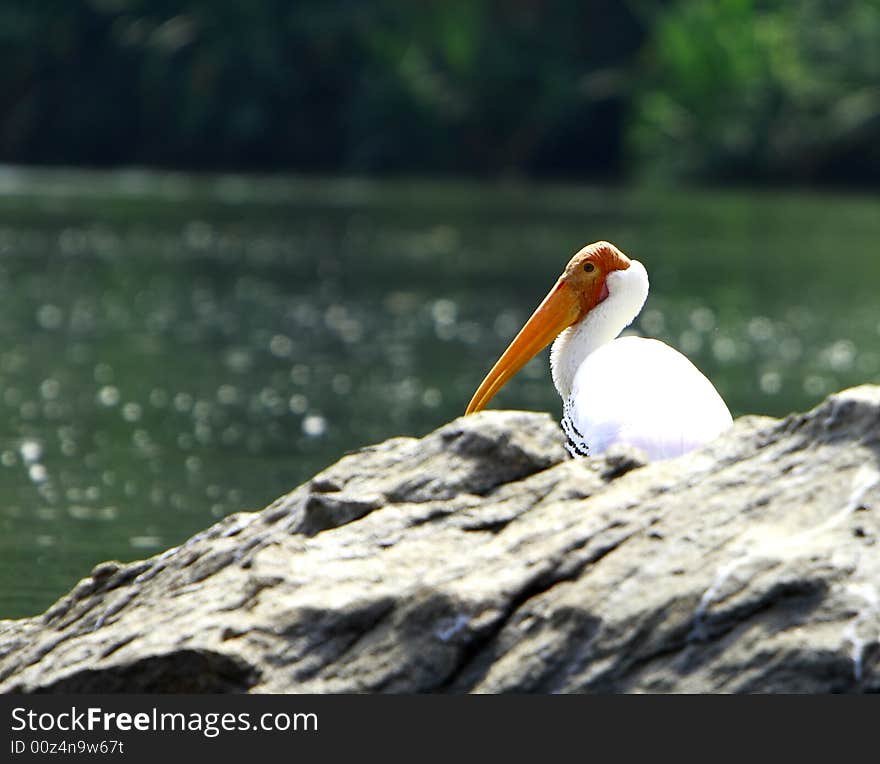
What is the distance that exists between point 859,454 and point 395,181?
54.0m

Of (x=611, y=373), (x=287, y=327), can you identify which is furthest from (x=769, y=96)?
(x=611, y=373)

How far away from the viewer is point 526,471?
6.62m

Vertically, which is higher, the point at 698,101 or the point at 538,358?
the point at 698,101

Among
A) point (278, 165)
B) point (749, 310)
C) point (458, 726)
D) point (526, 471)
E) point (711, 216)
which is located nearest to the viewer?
point (458, 726)

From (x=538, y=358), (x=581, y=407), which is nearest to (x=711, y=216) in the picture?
(x=538, y=358)

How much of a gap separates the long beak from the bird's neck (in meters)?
0.07

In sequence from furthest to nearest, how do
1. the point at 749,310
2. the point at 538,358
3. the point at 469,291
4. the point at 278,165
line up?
the point at 278,165, the point at 469,291, the point at 749,310, the point at 538,358

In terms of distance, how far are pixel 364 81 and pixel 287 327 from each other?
45.8 metres

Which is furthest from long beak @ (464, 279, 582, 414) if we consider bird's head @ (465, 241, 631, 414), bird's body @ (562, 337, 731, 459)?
bird's body @ (562, 337, 731, 459)

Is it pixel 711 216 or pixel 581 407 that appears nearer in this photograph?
pixel 581 407

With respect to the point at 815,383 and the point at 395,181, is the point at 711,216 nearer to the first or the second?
the point at 395,181

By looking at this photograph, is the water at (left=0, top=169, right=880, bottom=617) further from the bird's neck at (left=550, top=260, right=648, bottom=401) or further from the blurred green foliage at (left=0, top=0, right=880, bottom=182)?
the blurred green foliage at (left=0, top=0, right=880, bottom=182)

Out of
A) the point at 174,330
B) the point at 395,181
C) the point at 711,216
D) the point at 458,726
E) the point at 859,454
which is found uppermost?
the point at 395,181

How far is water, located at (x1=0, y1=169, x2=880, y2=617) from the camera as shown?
12.9 meters
